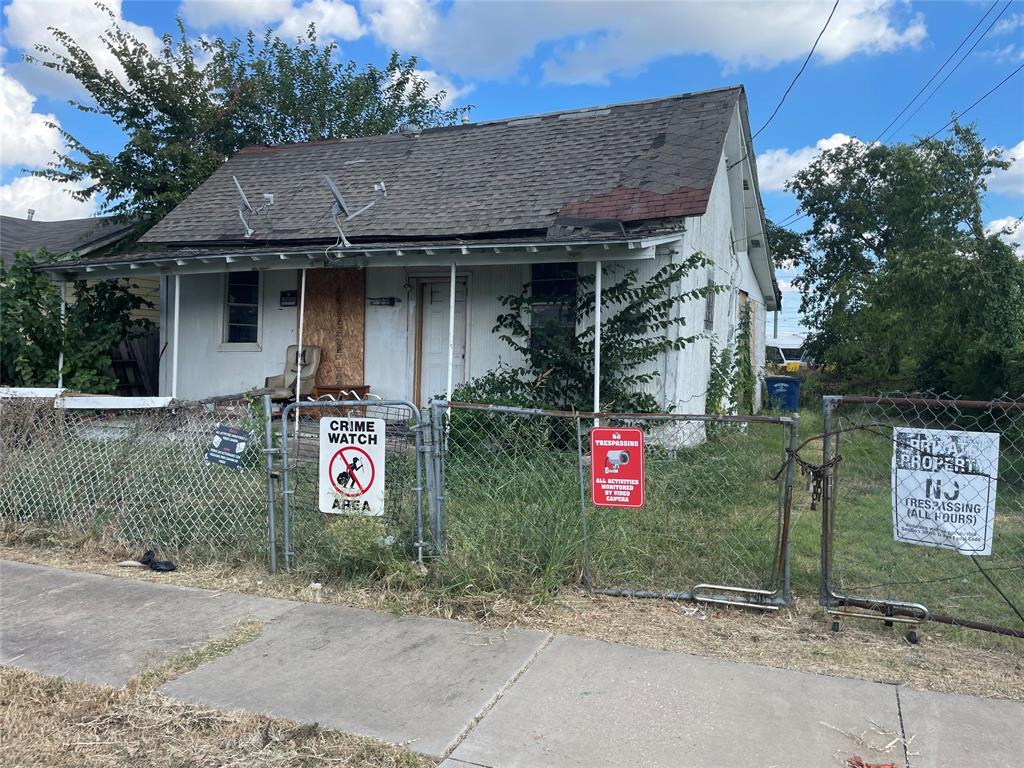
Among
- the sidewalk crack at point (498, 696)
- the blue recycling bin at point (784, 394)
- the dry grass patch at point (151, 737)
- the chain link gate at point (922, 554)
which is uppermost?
the blue recycling bin at point (784, 394)

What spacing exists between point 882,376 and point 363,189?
1221cm

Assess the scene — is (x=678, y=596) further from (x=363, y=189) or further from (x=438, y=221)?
(x=363, y=189)

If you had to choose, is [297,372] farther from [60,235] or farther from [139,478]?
[60,235]

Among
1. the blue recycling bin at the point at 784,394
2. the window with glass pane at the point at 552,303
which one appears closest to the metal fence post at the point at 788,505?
the window with glass pane at the point at 552,303

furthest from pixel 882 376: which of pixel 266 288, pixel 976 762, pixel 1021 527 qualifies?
pixel 976 762

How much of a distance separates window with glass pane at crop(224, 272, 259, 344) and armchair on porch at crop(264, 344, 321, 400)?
1.03 metres

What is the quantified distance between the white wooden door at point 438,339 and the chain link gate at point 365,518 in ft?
17.4

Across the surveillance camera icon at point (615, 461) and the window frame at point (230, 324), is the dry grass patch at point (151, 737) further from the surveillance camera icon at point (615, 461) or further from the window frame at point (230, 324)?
the window frame at point (230, 324)

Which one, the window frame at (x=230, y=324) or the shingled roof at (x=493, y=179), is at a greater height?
the shingled roof at (x=493, y=179)

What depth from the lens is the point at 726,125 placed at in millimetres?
11234

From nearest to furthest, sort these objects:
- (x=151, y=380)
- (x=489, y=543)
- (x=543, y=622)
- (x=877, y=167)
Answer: (x=543, y=622), (x=489, y=543), (x=151, y=380), (x=877, y=167)

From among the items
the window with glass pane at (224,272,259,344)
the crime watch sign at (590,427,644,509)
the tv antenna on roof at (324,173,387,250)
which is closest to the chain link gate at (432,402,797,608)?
the crime watch sign at (590,427,644,509)

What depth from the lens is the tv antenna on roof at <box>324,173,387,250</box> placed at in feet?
35.3

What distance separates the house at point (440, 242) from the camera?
32.9 ft
